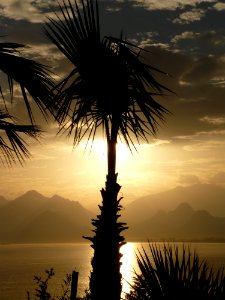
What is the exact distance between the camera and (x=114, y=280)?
732cm

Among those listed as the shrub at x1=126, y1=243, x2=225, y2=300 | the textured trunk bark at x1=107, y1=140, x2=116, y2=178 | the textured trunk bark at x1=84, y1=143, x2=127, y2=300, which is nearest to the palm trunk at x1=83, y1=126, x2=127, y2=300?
the textured trunk bark at x1=84, y1=143, x2=127, y2=300

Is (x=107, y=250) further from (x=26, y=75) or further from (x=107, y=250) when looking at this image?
(x=26, y=75)

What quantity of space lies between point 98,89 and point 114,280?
312 cm

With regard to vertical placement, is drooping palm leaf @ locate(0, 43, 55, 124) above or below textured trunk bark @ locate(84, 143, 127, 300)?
above

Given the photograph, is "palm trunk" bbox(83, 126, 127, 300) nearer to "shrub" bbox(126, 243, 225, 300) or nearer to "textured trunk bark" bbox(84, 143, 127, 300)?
"textured trunk bark" bbox(84, 143, 127, 300)

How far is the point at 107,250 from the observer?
738cm

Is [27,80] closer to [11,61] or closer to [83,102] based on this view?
[11,61]

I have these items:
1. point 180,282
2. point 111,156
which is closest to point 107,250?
point 111,156

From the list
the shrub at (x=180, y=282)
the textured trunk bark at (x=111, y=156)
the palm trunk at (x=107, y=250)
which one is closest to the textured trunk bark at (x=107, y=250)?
the palm trunk at (x=107, y=250)

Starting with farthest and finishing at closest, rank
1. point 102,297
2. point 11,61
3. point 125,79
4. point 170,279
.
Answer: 1. point 125,79
2. point 102,297
3. point 11,61
4. point 170,279

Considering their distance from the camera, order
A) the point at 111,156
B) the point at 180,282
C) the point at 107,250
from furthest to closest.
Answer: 1. the point at 111,156
2. the point at 107,250
3. the point at 180,282

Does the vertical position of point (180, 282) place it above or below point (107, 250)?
below

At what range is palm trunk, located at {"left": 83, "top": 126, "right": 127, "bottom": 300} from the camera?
7273mm

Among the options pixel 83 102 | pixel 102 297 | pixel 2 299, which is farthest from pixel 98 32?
pixel 2 299
